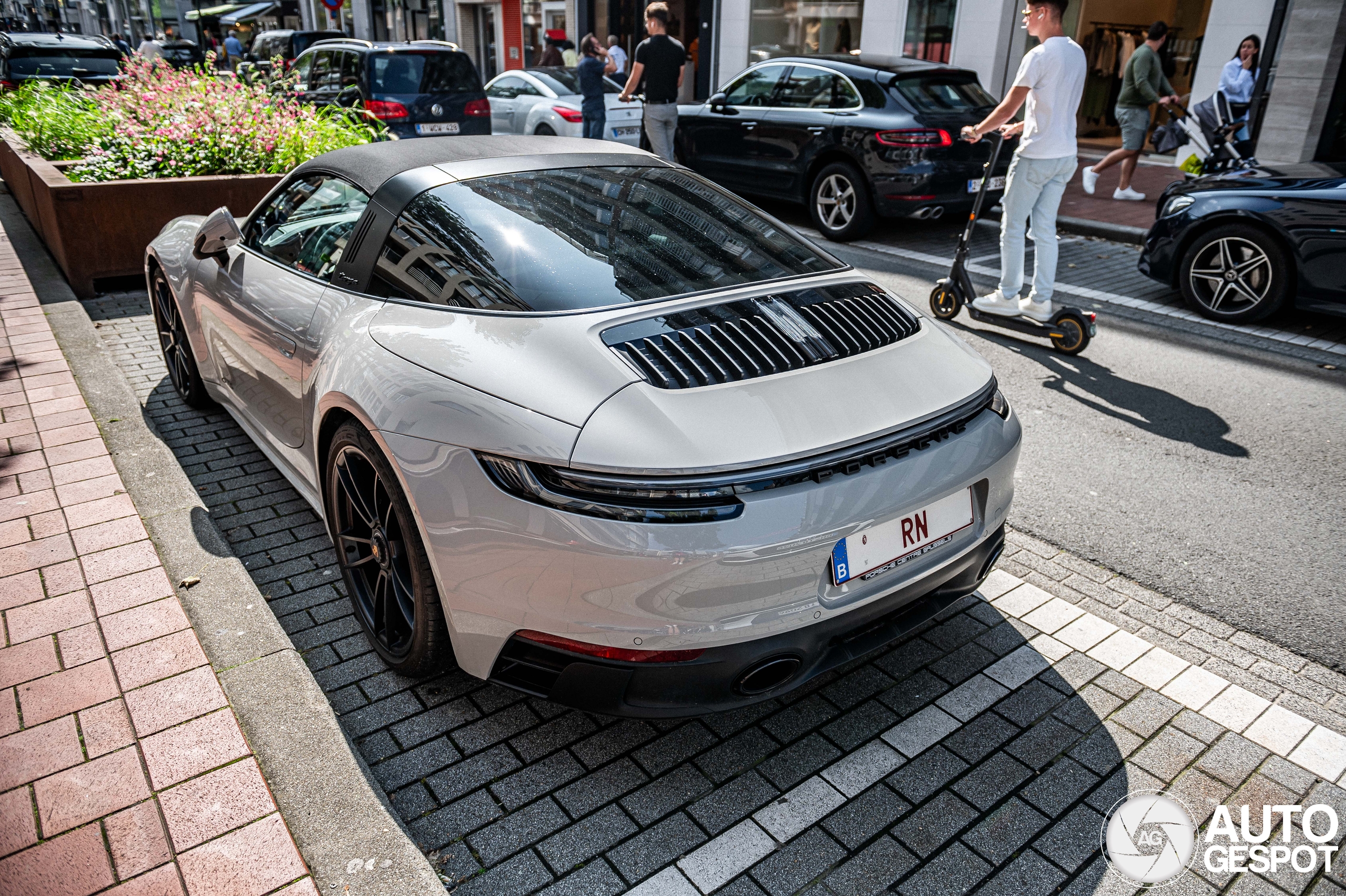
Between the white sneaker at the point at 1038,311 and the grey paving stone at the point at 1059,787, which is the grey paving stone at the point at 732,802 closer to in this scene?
the grey paving stone at the point at 1059,787

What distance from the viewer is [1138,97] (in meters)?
11.0

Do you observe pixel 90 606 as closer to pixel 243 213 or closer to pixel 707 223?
pixel 707 223

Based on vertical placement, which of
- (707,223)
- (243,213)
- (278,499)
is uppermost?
(707,223)

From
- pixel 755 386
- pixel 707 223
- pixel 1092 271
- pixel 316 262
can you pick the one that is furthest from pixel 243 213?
pixel 1092 271

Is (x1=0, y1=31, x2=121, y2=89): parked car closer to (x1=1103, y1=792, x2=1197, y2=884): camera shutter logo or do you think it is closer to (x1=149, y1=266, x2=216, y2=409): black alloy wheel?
(x1=149, y1=266, x2=216, y2=409): black alloy wheel

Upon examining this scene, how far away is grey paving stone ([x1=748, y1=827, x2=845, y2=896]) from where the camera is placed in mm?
2260

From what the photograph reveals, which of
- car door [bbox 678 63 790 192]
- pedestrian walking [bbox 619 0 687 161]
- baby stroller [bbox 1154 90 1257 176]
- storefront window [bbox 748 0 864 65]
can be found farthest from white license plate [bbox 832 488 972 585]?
storefront window [bbox 748 0 864 65]

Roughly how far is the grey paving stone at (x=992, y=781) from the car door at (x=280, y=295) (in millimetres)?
2392

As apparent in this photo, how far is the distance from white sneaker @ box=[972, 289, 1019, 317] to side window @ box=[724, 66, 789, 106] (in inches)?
188

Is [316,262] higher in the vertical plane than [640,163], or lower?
lower

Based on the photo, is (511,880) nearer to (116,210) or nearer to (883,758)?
(883,758)

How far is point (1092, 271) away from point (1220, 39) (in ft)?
23.2

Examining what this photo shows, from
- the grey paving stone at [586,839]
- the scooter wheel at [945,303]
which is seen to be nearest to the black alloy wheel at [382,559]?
the grey paving stone at [586,839]

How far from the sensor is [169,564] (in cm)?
344
